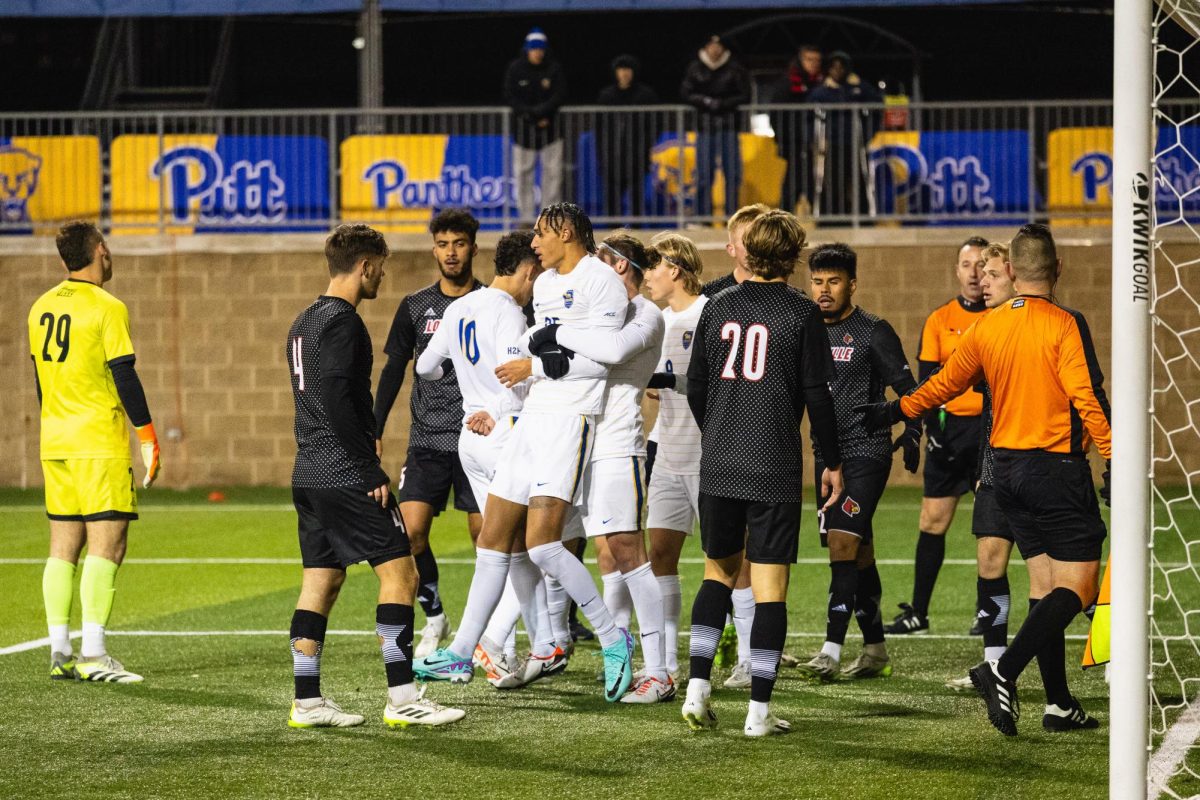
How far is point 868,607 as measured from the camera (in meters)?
7.68

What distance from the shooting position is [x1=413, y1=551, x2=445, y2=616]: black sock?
8.36 m

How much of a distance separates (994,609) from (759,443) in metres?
1.72

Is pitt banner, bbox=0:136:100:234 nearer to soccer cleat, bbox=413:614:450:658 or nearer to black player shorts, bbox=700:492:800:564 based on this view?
soccer cleat, bbox=413:614:450:658

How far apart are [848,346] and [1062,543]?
173 centimetres

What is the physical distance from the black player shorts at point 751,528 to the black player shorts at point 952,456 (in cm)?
315

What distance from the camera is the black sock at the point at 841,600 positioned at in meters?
7.48

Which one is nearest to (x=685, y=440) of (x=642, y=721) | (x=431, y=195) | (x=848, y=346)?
(x=848, y=346)

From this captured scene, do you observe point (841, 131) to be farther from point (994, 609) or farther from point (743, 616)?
point (994, 609)

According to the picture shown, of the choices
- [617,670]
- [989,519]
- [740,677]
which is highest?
[989,519]

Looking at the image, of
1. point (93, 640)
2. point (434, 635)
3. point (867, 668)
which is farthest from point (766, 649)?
point (93, 640)

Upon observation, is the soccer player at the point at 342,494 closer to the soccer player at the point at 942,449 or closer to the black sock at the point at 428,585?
the black sock at the point at 428,585

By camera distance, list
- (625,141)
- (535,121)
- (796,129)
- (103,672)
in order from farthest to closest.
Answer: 1. (625,141)
2. (796,129)
3. (535,121)
4. (103,672)

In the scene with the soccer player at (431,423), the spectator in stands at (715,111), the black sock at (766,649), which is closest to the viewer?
the black sock at (766,649)

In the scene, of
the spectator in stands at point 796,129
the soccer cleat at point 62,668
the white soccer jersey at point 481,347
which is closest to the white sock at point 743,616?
the white soccer jersey at point 481,347
